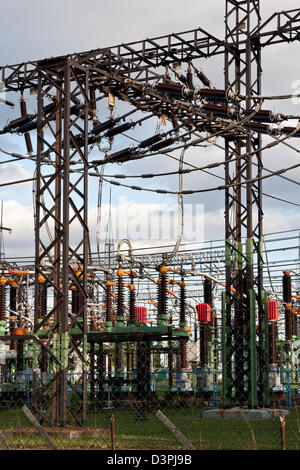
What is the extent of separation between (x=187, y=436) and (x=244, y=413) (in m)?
3.52

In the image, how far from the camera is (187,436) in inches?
423

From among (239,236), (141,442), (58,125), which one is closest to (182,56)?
(239,236)

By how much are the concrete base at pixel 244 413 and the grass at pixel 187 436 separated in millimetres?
185

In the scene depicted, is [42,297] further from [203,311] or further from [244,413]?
[244,413]

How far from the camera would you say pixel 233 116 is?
47.0 ft

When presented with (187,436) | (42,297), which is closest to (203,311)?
(42,297)

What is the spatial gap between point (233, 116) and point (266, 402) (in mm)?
5768

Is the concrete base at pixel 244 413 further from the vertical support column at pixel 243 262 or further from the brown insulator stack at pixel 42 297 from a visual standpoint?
the brown insulator stack at pixel 42 297

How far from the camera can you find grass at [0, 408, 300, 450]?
949 centimetres

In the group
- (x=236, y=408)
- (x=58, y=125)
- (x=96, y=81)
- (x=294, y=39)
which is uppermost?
(x=294, y=39)

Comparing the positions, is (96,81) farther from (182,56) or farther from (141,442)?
(141,442)

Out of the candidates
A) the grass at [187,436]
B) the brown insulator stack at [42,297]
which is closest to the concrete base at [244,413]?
the grass at [187,436]

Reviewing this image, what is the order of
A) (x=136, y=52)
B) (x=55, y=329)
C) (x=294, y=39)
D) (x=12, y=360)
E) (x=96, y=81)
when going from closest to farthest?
(x=55, y=329), (x=96, y=81), (x=294, y=39), (x=136, y=52), (x=12, y=360)
